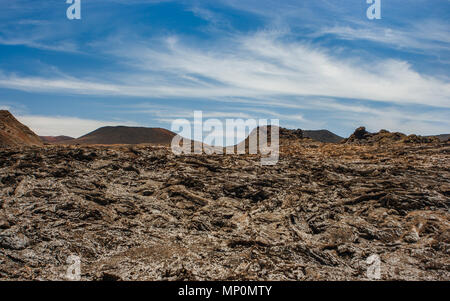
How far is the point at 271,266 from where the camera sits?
7.41 metres

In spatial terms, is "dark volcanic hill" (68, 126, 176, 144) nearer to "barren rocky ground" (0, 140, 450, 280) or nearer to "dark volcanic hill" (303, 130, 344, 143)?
"dark volcanic hill" (303, 130, 344, 143)

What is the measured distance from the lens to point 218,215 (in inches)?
399

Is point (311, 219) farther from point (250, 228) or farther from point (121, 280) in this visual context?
point (121, 280)

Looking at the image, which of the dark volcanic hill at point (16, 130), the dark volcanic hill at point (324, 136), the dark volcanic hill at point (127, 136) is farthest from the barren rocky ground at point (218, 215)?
the dark volcanic hill at point (127, 136)

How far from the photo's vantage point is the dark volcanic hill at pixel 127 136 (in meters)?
62.5

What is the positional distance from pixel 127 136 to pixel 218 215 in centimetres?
5918

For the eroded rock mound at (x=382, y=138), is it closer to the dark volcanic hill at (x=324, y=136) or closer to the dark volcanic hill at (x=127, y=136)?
the dark volcanic hill at (x=324, y=136)

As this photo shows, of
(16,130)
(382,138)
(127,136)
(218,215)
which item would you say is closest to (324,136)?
(382,138)

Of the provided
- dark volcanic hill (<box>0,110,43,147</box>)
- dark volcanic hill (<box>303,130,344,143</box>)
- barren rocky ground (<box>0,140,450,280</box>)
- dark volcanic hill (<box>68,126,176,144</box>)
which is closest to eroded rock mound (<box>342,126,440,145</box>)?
barren rocky ground (<box>0,140,450,280</box>)

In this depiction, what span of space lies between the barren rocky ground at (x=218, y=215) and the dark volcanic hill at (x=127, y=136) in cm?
4928

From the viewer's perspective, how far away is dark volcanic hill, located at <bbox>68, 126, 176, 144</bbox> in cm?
6253

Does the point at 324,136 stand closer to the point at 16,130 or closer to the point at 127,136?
the point at 127,136

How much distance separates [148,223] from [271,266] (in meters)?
4.21

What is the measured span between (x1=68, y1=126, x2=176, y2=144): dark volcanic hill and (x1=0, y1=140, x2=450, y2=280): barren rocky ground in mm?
49284
